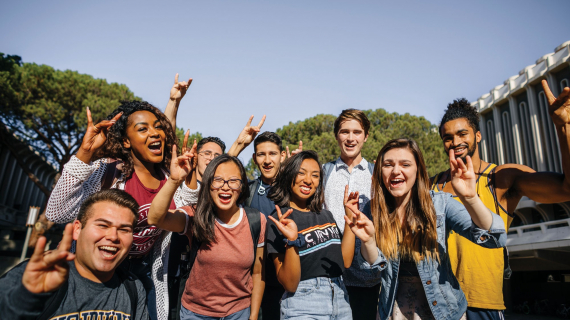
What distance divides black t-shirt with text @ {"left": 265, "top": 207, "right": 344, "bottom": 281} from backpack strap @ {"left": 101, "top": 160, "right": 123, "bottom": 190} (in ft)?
4.62

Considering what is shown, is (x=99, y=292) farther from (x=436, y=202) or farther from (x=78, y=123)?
(x=78, y=123)

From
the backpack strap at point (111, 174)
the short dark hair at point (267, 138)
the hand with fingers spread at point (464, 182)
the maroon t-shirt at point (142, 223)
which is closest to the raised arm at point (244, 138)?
the short dark hair at point (267, 138)

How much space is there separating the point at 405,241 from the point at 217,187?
5.40 ft

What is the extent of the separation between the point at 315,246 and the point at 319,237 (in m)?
0.10

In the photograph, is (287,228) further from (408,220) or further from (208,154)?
(208,154)

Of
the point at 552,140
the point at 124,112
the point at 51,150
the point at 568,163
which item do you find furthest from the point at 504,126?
the point at 51,150

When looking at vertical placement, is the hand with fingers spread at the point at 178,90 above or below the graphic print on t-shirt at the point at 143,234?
above

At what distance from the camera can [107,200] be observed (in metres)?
2.54

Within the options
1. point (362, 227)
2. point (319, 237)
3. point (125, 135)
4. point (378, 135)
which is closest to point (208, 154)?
point (125, 135)

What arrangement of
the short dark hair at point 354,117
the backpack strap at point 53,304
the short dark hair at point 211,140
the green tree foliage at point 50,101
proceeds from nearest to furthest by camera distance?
the backpack strap at point 53,304 → the short dark hair at point 354,117 → the short dark hair at point 211,140 → the green tree foliage at point 50,101

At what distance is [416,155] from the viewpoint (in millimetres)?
2975

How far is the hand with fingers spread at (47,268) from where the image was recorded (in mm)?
1846

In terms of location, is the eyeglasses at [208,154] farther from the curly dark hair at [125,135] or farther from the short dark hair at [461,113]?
the short dark hair at [461,113]

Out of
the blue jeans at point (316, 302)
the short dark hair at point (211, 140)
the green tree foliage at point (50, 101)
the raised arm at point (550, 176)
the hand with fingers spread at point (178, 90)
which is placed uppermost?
the green tree foliage at point (50, 101)
